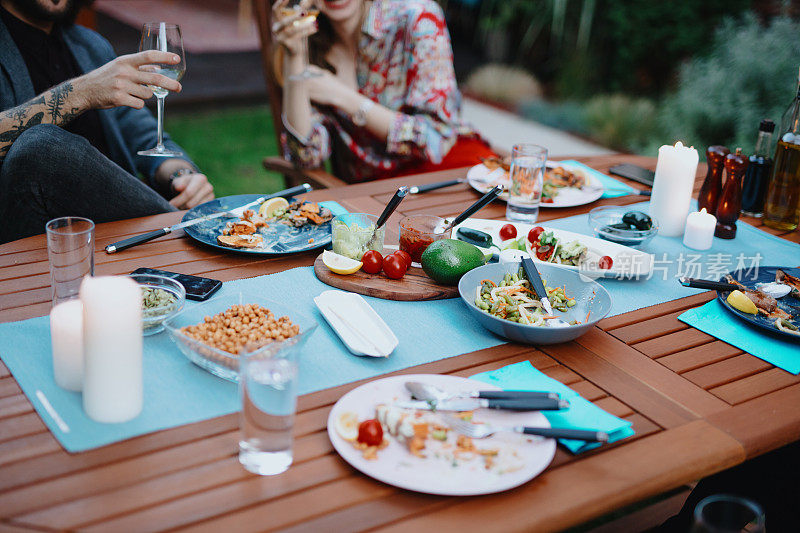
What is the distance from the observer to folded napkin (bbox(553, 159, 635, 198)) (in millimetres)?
2338

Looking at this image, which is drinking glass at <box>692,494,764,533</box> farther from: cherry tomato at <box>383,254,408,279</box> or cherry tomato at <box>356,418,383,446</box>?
cherry tomato at <box>383,254,408,279</box>

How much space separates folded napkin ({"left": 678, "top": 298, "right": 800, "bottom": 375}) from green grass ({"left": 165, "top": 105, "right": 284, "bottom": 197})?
3.39 meters

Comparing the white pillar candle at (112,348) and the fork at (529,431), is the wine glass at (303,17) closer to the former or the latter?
the white pillar candle at (112,348)

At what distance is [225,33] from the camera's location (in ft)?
24.4

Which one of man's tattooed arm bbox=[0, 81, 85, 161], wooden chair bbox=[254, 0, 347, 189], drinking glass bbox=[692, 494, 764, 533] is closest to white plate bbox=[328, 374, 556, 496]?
drinking glass bbox=[692, 494, 764, 533]

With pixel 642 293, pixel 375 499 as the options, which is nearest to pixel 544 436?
pixel 375 499

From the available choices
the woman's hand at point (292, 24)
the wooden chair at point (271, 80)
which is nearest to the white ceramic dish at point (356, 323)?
the woman's hand at point (292, 24)

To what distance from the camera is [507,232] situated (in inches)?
74.7

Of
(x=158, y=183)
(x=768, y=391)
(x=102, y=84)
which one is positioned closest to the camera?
(x=768, y=391)

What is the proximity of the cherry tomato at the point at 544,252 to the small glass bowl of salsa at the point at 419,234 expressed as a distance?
8.8 inches

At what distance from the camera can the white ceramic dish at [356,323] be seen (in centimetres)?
134

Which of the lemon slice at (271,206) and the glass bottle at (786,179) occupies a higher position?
the glass bottle at (786,179)

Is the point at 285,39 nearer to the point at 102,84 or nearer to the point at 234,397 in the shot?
the point at 102,84

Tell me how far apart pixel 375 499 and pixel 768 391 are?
2.58 feet
